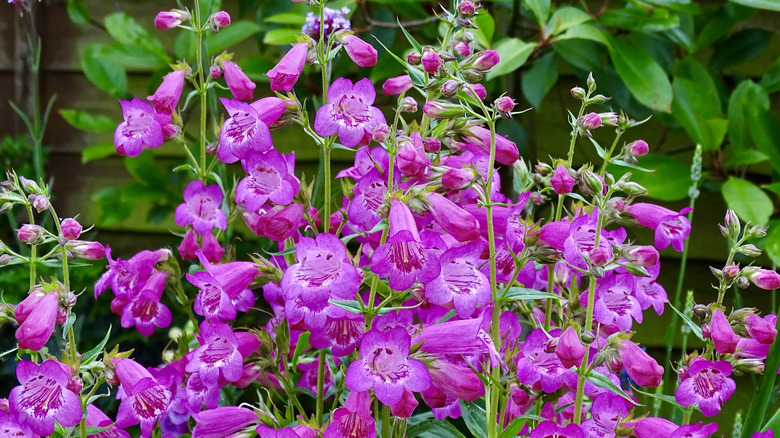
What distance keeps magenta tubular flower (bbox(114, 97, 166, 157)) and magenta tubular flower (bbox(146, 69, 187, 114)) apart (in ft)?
0.06

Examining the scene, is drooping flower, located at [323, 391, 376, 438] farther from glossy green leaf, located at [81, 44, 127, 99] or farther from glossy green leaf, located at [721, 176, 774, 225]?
glossy green leaf, located at [81, 44, 127, 99]

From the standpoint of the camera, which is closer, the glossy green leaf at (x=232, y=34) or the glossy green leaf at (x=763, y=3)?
the glossy green leaf at (x=763, y=3)

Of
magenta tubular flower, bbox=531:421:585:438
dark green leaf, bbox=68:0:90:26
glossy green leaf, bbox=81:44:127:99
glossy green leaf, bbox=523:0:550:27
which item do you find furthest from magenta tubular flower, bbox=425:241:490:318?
dark green leaf, bbox=68:0:90:26

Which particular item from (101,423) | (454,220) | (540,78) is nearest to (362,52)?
(454,220)

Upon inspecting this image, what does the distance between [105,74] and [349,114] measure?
4.04ft

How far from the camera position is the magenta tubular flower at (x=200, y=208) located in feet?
2.50

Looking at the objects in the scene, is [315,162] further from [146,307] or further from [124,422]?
[124,422]

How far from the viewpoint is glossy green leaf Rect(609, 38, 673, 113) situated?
48.6 inches

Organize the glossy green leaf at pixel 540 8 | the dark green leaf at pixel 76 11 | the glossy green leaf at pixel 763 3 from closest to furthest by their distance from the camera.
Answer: the glossy green leaf at pixel 763 3
the glossy green leaf at pixel 540 8
the dark green leaf at pixel 76 11

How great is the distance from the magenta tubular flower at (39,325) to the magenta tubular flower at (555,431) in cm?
37

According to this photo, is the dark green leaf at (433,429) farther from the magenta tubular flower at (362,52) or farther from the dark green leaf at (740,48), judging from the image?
the dark green leaf at (740,48)

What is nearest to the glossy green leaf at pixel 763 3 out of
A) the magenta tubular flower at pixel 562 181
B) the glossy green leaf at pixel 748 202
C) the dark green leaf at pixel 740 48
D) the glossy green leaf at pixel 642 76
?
the glossy green leaf at pixel 642 76

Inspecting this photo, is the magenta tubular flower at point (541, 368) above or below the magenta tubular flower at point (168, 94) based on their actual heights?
below

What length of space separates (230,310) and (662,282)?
4.06 ft
